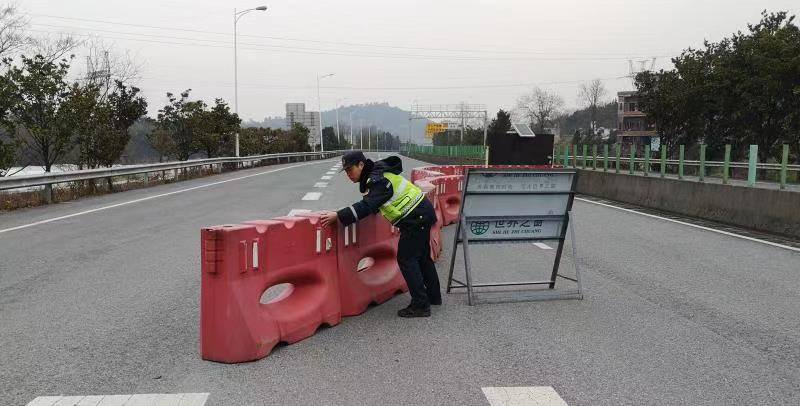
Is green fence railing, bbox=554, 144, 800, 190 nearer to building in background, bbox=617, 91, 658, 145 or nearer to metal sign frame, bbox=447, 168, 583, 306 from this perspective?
metal sign frame, bbox=447, 168, 583, 306

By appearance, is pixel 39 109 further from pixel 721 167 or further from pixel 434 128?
pixel 434 128

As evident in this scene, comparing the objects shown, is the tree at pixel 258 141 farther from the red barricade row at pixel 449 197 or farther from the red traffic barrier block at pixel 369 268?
the red traffic barrier block at pixel 369 268

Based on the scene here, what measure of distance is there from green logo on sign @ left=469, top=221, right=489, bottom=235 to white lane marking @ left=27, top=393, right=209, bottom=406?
3458 mm

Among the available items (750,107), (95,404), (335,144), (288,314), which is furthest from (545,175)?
(335,144)

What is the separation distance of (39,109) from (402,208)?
18.6 metres

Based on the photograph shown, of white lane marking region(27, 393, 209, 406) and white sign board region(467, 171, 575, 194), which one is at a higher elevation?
white sign board region(467, 171, 575, 194)

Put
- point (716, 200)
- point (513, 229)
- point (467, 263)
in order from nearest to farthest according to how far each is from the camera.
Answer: point (467, 263), point (513, 229), point (716, 200)

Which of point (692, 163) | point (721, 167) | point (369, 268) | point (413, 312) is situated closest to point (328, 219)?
point (413, 312)

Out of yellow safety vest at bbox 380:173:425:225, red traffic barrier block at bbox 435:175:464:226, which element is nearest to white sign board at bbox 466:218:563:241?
yellow safety vest at bbox 380:173:425:225

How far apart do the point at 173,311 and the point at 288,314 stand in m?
1.41

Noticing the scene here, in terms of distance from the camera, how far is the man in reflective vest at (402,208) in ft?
18.1

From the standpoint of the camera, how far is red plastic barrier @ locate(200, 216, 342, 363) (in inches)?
177

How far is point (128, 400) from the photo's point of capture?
377cm

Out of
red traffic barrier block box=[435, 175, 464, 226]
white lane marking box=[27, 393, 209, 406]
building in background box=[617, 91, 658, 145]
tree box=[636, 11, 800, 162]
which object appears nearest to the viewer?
white lane marking box=[27, 393, 209, 406]
